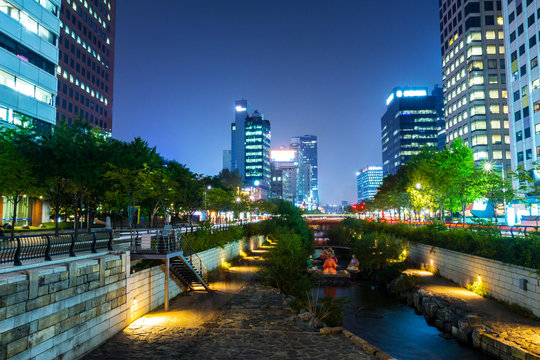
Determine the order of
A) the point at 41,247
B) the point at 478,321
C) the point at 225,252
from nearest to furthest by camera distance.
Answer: the point at 41,247, the point at 478,321, the point at 225,252

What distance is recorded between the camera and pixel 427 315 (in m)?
25.3

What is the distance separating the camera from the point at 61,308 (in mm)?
12453

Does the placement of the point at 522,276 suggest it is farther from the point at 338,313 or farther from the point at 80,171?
the point at 80,171

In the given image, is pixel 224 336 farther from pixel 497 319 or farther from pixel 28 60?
pixel 28 60

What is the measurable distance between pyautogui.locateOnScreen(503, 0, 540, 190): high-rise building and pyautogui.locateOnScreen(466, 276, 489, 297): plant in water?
161 feet

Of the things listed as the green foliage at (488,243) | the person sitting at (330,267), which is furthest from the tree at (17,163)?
the green foliage at (488,243)

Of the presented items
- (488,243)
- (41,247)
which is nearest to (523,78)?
(488,243)

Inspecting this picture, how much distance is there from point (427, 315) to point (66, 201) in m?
45.3

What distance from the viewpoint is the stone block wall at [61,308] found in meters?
10.3

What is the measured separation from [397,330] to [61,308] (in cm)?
1978

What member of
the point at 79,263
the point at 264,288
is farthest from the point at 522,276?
the point at 79,263

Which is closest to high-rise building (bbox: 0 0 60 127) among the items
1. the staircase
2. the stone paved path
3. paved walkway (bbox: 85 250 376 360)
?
the staircase

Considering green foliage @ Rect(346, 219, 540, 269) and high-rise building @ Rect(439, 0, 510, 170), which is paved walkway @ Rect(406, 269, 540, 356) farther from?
high-rise building @ Rect(439, 0, 510, 170)

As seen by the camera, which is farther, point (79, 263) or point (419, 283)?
point (419, 283)
